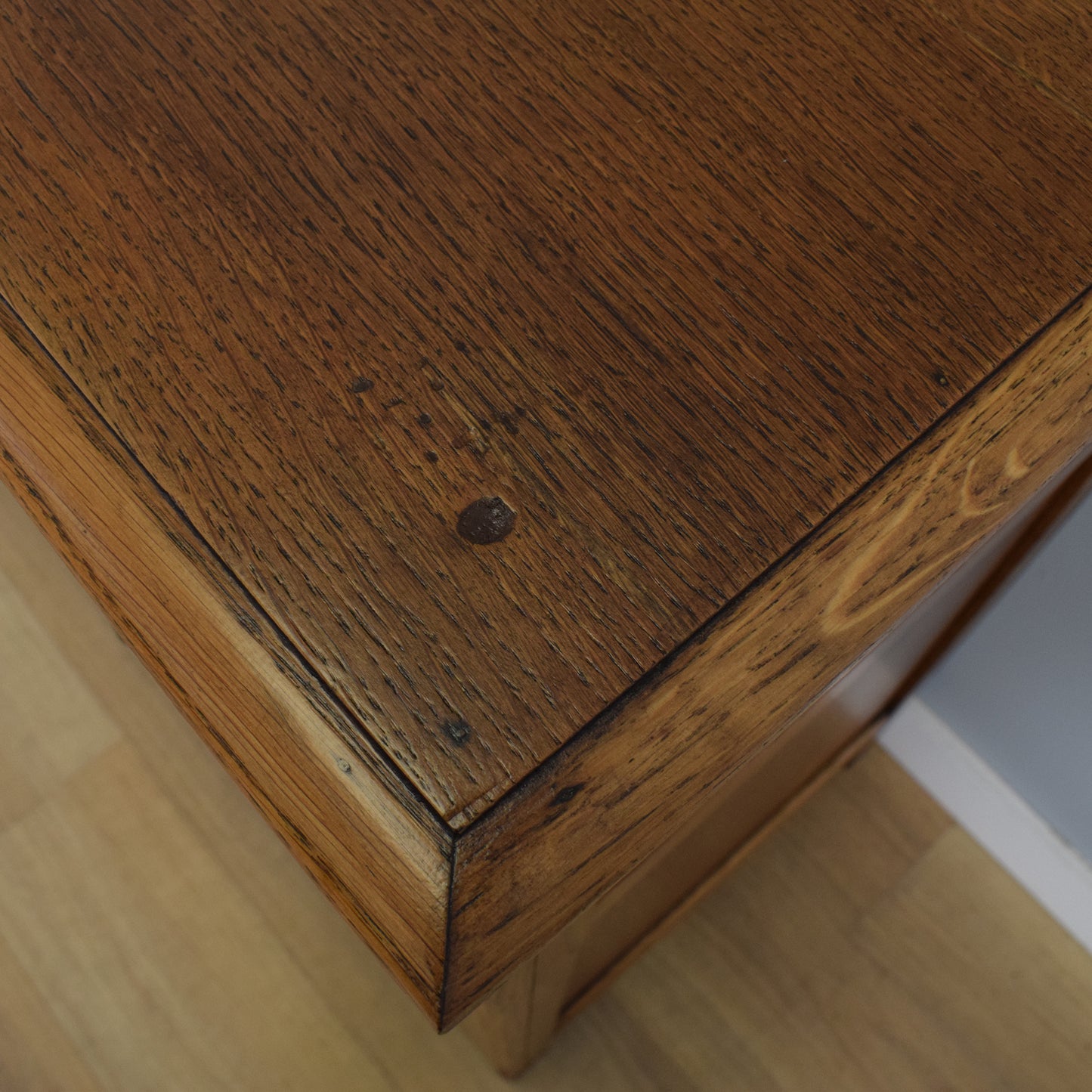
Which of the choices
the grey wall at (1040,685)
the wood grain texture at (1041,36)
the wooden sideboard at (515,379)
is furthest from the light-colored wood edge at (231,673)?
the grey wall at (1040,685)

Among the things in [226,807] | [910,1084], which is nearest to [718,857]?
[910,1084]

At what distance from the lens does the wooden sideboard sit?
0.73 feet

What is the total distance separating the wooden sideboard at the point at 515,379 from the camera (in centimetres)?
22

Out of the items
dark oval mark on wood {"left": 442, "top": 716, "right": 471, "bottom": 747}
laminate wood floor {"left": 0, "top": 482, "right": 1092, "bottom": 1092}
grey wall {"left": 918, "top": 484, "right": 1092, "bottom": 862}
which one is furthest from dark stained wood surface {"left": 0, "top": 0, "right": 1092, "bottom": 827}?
laminate wood floor {"left": 0, "top": 482, "right": 1092, "bottom": 1092}

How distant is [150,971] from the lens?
697 mm

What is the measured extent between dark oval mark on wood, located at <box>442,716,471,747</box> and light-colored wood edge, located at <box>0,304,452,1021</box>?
0.04ft

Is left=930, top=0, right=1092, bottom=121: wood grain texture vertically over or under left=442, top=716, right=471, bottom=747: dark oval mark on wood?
over

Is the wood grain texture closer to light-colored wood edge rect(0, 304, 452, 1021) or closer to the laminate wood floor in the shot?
light-colored wood edge rect(0, 304, 452, 1021)

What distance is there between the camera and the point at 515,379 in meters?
0.25

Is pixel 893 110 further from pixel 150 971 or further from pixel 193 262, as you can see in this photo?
pixel 150 971

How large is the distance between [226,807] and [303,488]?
0.57 m

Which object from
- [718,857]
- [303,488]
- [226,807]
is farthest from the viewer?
[226,807]

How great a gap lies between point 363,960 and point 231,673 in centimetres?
55

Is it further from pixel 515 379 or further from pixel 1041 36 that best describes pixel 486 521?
pixel 1041 36
